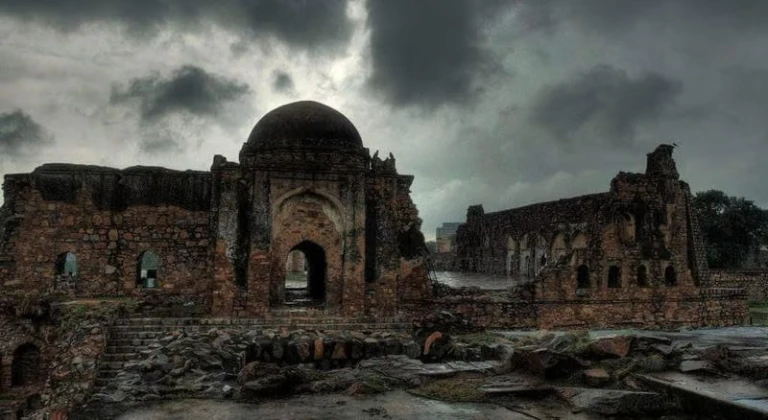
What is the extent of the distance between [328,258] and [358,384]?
742cm

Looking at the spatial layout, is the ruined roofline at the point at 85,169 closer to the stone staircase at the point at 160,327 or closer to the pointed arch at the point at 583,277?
the stone staircase at the point at 160,327

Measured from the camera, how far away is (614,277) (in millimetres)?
18047

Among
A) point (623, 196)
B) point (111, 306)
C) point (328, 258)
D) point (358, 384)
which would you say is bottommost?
point (358, 384)

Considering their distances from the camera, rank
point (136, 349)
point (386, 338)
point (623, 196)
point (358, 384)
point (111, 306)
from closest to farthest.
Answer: point (358, 384), point (386, 338), point (136, 349), point (111, 306), point (623, 196)

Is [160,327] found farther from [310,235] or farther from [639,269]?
[639,269]

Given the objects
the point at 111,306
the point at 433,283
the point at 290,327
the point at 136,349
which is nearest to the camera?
the point at 136,349

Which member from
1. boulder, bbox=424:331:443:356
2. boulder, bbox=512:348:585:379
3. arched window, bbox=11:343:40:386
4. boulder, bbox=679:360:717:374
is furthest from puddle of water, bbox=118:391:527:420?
arched window, bbox=11:343:40:386

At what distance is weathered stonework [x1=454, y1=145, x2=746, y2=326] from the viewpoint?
16.9 metres

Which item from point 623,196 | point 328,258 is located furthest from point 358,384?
point 623,196

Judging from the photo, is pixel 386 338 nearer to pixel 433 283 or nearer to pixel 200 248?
pixel 433 283

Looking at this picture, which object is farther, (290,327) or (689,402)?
(290,327)

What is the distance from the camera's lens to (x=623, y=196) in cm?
1853

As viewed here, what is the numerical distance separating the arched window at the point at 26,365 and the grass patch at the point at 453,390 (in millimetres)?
10385

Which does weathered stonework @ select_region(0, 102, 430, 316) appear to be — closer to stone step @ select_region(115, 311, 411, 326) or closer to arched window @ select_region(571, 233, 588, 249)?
stone step @ select_region(115, 311, 411, 326)
